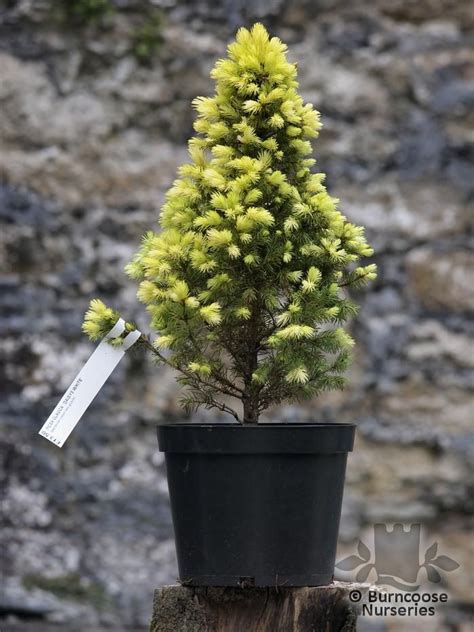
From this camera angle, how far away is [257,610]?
1724 millimetres

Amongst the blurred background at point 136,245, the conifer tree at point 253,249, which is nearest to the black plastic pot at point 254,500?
the conifer tree at point 253,249

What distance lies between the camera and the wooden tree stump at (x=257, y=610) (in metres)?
1.72

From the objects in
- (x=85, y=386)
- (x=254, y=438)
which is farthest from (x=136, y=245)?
(x=254, y=438)

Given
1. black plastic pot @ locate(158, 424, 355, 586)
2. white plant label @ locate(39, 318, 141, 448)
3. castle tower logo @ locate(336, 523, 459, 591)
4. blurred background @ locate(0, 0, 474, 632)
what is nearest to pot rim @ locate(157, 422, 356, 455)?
black plastic pot @ locate(158, 424, 355, 586)

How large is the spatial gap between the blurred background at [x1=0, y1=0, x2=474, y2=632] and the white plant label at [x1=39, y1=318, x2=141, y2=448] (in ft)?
3.93

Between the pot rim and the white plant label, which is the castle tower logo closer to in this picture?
the pot rim

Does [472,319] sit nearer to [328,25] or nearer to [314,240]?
[328,25]

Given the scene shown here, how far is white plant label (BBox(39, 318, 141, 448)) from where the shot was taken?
1755 mm

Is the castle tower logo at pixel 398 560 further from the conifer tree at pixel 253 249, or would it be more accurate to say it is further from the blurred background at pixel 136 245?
the conifer tree at pixel 253 249

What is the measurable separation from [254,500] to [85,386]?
0.38m

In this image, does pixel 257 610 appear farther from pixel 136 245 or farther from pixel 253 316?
pixel 136 245

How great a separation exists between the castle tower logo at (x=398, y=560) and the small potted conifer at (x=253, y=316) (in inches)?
18.3

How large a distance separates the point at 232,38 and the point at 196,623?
1936 millimetres

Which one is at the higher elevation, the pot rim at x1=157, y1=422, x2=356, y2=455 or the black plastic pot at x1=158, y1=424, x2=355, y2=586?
the pot rim at x1=157, y1=422, x2=356, y2=455
